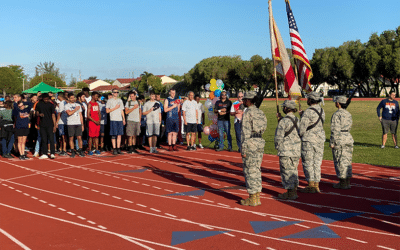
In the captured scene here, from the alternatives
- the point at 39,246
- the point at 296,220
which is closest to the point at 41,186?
the point at 39,246

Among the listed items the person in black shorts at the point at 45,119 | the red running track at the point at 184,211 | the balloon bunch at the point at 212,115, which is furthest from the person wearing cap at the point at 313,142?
the person in black shorts at the point at 45,119

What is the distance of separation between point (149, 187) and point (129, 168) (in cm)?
251

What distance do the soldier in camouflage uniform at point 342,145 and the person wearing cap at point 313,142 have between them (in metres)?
0.58

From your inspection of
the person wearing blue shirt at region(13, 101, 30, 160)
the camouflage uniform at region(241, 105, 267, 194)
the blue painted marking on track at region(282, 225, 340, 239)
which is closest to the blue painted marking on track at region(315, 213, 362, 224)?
the blue painted marking on track at region(282, 225, 340, 239)

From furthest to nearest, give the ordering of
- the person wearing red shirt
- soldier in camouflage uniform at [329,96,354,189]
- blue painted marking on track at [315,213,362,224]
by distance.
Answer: the person wearing red shirt < soldier in camouflage uniform at [329,96,354,189] < blue painted marking on track at [315,213,362,224]

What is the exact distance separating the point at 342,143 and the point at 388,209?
6.21 ft

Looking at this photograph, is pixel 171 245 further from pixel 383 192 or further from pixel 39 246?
pixel 383 192

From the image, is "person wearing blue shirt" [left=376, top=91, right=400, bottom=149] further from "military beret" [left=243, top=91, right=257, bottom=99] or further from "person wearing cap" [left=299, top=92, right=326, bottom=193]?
"military beret" [left=243, top=91, right=257, bottom=99]

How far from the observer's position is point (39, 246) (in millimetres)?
5105

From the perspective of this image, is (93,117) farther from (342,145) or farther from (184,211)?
(342,145)

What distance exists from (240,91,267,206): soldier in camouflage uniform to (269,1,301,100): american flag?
2672 mm

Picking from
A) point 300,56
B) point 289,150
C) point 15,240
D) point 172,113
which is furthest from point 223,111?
point 15,240

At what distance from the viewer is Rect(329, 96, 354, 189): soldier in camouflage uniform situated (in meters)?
8.25

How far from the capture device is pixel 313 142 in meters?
7.93
